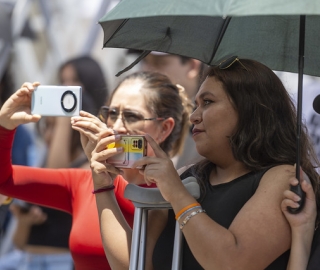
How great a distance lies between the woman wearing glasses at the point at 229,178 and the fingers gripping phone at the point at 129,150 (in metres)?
0.03

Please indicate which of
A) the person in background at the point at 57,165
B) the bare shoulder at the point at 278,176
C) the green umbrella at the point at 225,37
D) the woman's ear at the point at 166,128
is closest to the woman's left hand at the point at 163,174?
the bare shoulder at the point at 278,176

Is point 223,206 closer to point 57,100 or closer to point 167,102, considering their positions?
point 57,100

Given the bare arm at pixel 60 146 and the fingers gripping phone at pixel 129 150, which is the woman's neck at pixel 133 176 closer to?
the fingers gripping phone at pixel 129 150

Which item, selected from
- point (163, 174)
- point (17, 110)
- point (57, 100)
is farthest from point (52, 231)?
point (163, 174)

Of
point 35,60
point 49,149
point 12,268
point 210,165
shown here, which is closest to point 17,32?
point 35,60

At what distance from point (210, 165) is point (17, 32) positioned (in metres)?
3.18

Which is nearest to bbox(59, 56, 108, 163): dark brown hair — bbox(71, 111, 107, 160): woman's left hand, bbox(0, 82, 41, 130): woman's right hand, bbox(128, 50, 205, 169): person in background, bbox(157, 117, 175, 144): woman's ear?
bbox(128, 50, 205, 169): person in background

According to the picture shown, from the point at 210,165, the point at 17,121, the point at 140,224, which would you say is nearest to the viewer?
the point at 140,224

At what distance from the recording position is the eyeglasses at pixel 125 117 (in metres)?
3.25

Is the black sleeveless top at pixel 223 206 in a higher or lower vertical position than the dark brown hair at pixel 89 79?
lower

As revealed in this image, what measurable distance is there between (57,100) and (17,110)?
1.20ft

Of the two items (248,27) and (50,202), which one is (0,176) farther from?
(248,27)

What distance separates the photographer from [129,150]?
252 cm

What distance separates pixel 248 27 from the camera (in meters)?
2.82
